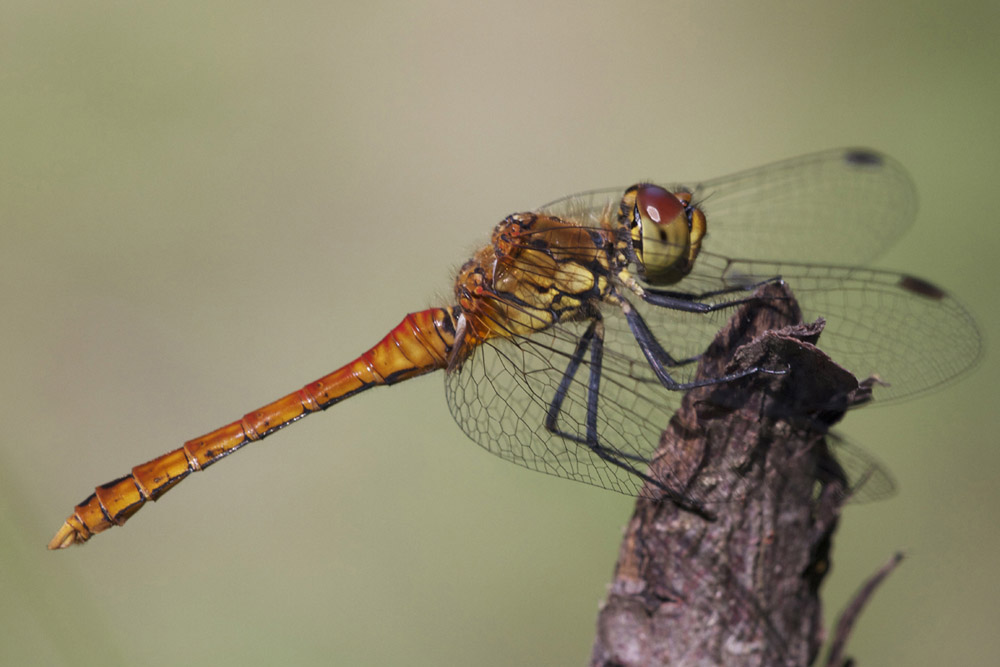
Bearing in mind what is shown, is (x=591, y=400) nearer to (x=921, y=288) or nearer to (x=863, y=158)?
(x=921, y=288)

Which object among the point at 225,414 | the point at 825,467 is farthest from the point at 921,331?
the point at 225,414

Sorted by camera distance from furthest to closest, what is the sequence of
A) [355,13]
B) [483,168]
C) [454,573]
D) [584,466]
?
[355,13] < [483,168] < [454,573] < [584,466]

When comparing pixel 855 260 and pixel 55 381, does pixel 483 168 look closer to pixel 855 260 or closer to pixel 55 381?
pixel 855 260

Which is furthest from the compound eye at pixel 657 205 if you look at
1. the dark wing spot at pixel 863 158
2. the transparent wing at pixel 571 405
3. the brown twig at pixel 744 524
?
the dark wing spot at pixel 863 158

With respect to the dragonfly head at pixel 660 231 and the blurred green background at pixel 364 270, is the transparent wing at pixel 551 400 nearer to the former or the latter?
the dragonfly head at pixel 660 231

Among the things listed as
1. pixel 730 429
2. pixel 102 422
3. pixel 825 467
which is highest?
pixel 102 422

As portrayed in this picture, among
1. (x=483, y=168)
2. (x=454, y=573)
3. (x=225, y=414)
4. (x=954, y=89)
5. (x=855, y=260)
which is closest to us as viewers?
(x=855, y=260)

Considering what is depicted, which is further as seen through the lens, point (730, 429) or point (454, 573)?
point (454, 573)
